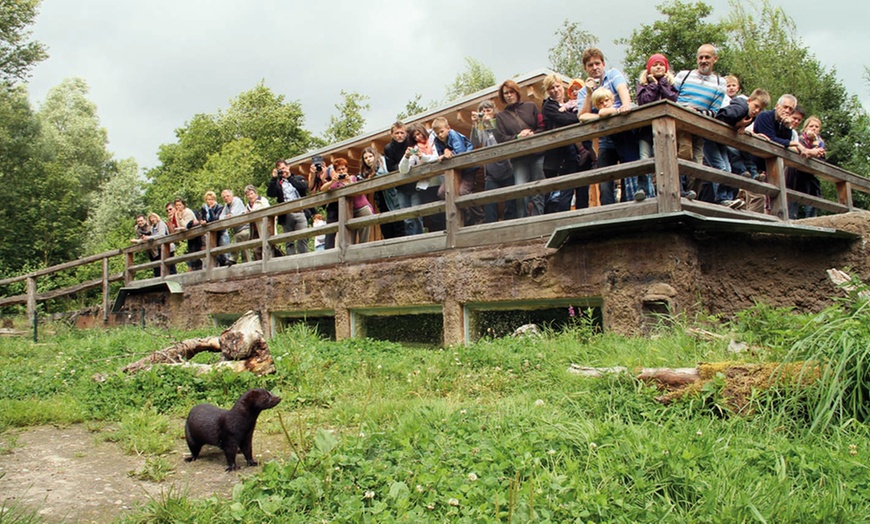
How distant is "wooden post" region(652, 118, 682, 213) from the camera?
5.65m

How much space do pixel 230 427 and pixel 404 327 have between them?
18.1 feet

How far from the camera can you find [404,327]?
9.16 meters

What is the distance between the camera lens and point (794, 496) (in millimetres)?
2512

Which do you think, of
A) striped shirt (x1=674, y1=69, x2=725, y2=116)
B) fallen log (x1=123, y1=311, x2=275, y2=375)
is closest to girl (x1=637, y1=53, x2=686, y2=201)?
striped shirt (x1=674, y1=69, x2=725, y2=116)

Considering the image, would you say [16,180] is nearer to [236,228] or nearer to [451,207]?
[236,228]

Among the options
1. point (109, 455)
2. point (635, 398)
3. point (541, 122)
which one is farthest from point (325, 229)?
point (635, 398)

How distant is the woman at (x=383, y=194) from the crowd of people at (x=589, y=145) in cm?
1

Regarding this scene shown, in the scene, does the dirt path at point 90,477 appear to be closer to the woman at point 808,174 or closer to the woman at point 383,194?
the woman at point 383,194

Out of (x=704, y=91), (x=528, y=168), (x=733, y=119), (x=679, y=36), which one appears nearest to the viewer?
(x=733, y=119)

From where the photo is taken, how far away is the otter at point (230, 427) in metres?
3.71

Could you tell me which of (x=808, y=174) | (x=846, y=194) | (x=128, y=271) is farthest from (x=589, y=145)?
(x=128, y=271)

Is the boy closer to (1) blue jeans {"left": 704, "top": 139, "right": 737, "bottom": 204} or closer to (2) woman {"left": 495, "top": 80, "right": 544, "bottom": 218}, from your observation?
(2) woman {"left": 495, "top": 80, "right": 544, "bottom": 218}

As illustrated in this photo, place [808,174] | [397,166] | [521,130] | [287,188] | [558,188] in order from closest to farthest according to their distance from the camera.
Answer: [558,188] → [521,130] → [808,174] → [397,166] → [287,188]

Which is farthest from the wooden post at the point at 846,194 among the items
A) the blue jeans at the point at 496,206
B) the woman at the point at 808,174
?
the blue jeans at the point at 496,206
